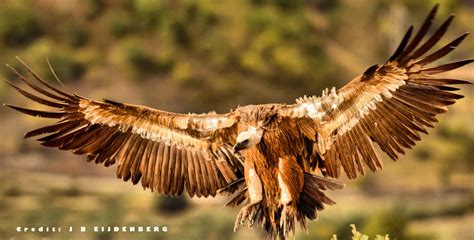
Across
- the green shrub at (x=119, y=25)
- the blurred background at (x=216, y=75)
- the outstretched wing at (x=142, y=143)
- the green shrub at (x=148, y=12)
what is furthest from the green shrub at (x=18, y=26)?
the outstretched wing at (x=142, y=143)

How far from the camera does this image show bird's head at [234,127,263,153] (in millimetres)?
3934

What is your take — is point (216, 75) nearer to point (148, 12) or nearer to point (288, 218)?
point (148, 12)

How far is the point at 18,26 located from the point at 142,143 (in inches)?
402

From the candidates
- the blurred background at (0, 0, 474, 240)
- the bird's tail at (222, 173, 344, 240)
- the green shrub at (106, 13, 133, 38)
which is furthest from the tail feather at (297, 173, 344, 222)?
the green shrub at (106, 13, 133, 38)

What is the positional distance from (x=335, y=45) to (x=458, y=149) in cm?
275

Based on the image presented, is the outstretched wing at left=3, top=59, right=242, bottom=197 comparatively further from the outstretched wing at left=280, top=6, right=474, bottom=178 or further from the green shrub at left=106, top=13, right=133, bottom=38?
the green shrub at left=106, top=13, right=133, bottom=38

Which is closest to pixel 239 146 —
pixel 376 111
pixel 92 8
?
pixel 376 111

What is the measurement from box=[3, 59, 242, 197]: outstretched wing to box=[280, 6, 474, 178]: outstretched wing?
50 centimetres

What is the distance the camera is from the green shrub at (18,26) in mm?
13852

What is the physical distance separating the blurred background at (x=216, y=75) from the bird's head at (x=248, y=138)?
25.0 feet

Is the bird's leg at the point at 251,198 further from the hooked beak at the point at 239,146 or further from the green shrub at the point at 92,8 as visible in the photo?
the green shrub at the point at 92,8

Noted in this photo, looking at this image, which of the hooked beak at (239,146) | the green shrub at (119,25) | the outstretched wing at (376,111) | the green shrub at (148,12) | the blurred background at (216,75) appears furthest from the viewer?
the green shrub at (148,12)

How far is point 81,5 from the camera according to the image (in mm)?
14344

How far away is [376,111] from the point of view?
398 centimetres
